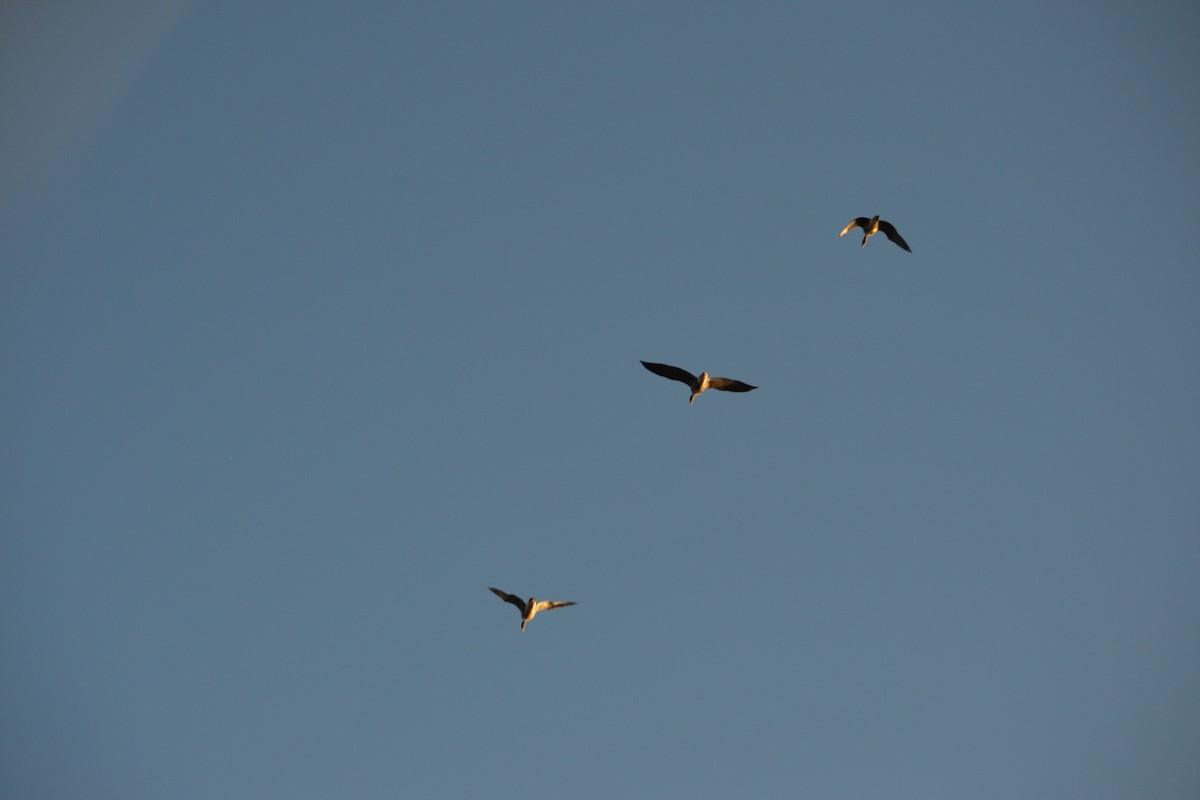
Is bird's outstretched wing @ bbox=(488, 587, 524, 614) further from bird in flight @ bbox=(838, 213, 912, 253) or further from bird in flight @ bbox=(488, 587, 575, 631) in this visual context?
bird in flight @ bbox=(838, 213, 912, 253)

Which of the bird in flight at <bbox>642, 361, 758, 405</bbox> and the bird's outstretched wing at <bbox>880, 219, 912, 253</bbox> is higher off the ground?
the bird's outstretched wing at <bbox>880, 219, 912, 253</bbox>

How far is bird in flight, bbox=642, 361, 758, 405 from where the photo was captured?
107 feet

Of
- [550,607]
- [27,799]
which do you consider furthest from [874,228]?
[27,799]

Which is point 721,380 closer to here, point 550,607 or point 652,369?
point 652,369

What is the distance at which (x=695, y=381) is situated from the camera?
108 ft

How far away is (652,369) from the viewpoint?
1308 inches

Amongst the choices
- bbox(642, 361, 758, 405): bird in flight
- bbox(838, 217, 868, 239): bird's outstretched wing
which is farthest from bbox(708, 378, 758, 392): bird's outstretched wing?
bbox(838, 217, 868, 239): bird's outstretched wing

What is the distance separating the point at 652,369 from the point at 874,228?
35.1 ft

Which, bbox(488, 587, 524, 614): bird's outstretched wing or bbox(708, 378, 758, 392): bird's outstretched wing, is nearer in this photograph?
bbox(708, 378, 758, 392): bird's outstretched wing

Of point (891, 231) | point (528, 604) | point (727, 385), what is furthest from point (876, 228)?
point (528, 604)

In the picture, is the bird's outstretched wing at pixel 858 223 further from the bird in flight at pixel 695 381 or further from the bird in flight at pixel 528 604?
the bird in flight at pixel 528 604

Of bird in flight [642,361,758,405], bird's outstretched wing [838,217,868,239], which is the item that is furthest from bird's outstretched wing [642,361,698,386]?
bird's outstretched wing [838,217,868,239]

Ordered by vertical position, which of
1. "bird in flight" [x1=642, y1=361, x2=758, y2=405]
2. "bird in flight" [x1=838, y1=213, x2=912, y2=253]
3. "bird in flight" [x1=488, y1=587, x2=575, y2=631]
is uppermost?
"bird in flight" [x1=838, y1=213, x2=912, y2=253]

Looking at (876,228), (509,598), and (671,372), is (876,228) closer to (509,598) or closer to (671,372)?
(671,372)
